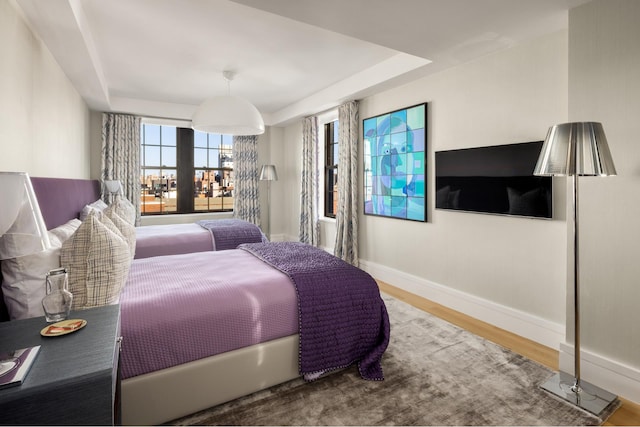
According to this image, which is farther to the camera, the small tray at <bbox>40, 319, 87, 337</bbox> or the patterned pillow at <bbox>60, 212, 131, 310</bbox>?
the patterned pillow at <bbox>60, 212, 131, 310</bbox>

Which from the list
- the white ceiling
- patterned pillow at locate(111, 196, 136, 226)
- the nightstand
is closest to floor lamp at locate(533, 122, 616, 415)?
the white ceiling

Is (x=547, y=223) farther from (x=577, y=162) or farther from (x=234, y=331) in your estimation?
(x=234, y=331)

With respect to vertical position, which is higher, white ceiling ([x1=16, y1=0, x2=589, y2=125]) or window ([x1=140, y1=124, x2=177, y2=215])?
white ceiling ([x1=16, y1=0, x2=589, y2=125])

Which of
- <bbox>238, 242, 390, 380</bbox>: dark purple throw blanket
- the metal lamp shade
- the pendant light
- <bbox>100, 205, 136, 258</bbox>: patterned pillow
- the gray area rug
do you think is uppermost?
the pendant light

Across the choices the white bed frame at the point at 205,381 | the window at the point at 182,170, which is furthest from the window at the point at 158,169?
the white bed frame at the point at 205,381

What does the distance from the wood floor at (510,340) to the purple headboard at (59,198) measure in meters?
3.22

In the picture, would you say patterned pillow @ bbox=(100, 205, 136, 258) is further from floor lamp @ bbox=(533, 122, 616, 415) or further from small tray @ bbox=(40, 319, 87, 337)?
floor lamp @ bbox=(533, 122, 616, 415)

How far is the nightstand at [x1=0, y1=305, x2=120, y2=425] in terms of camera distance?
0.95m

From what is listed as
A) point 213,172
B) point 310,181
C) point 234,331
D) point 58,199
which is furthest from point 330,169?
point 234,331

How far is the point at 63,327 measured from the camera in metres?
1.30

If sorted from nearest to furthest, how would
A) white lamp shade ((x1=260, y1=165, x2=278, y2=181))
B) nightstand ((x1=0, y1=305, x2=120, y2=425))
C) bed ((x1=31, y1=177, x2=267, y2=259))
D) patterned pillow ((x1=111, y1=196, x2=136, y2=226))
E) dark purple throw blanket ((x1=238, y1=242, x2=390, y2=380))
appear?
1. nightstand ((x1=0, y1=305, x2=120, y2=425))
2. dark purple throw blanket ((x1=238, y1=242, x2=390, y2=380))
3. patterned pillow ((x1=111, y1=196, x2=136, y2=226))
4. bed ((x1=31, y1=177, x2=267, y2=259))
5. white lamp shade ((x1=260, y1=165, x2=278, y2=181))

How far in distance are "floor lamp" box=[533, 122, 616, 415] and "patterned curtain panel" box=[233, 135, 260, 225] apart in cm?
529

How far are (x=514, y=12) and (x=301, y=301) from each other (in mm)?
2344

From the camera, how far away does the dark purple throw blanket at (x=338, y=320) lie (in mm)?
2107
